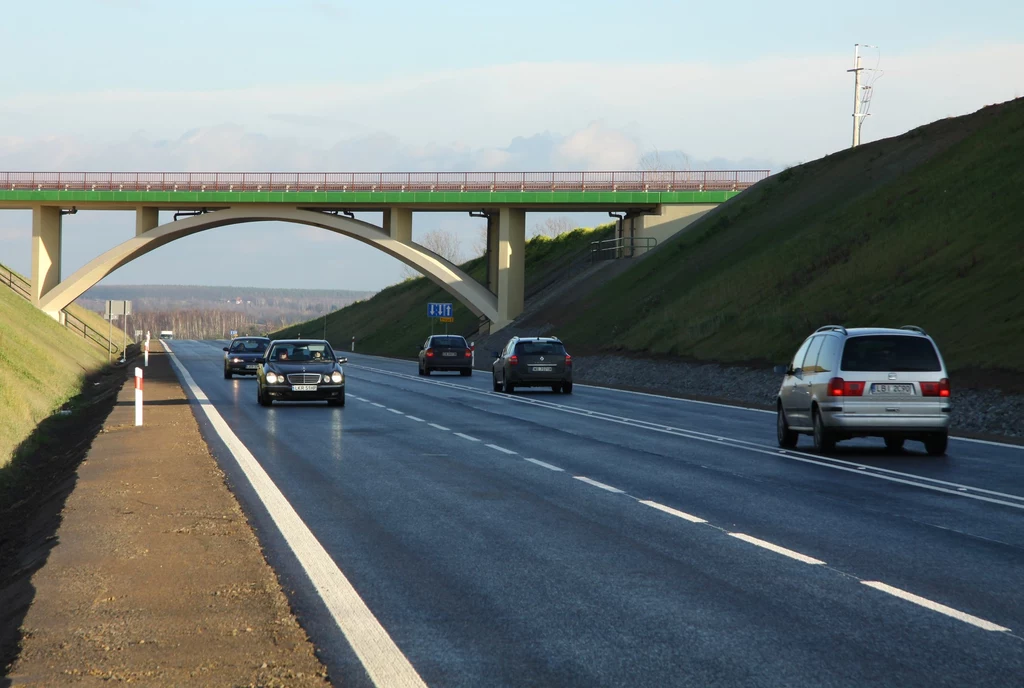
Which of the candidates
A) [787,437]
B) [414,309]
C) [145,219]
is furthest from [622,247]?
[787,437]

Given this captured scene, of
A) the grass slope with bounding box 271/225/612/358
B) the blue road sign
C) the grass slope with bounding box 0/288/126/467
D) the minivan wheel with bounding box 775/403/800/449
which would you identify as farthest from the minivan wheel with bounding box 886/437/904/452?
the grass slope with bounding box 271/225/612/358

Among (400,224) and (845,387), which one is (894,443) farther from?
(400,224)

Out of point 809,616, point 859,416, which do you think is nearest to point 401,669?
point 809,616

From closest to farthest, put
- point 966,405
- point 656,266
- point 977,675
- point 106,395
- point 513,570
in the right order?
point 977,675, point 513,570, point 966,405, point 106,395, point 656,266

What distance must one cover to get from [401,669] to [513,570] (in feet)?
8.45

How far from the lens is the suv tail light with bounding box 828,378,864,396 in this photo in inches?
640

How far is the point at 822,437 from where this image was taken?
1686 cm

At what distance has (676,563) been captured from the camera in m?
8.48

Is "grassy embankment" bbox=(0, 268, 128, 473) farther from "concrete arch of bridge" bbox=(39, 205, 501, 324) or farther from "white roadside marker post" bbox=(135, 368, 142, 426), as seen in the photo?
"concrete arch of bridge" bbox=(39, 205, 501, 324)

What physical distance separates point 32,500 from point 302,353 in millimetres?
14877

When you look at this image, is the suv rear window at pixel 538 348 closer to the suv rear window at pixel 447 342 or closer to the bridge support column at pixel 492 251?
the suv rear window at pixel 447 342

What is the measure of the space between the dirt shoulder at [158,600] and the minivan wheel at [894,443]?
32.9 ft

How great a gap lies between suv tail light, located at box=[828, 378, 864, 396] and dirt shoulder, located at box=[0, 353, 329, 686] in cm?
814

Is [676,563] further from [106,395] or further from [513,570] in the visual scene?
[106,395]
